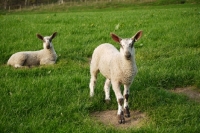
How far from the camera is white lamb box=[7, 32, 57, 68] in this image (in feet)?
27.1

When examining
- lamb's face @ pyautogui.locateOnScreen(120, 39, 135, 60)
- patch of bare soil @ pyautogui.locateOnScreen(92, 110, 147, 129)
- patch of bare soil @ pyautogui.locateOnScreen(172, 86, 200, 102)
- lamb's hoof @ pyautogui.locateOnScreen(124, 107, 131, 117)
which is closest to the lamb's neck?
lamb's face @ pyautogui.locateOnScreen(120, 39, 135, 60)

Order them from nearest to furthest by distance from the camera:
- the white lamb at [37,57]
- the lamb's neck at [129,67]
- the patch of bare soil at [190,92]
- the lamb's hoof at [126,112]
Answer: the lamb's neck at [129,67] → the lamb's hoof at [126,112] → the patch of bare soil at [190,92] → the white lamb at [37,57]

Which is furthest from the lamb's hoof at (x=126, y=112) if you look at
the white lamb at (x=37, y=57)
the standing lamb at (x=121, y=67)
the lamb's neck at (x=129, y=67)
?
the white lamb at (x=37, y=57)

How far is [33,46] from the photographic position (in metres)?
10.1

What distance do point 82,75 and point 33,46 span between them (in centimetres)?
396

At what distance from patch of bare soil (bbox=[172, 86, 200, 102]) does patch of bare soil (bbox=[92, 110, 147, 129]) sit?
133cm

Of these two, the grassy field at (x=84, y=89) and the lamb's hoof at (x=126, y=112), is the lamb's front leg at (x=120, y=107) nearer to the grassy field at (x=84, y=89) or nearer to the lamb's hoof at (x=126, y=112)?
the lamb's hoof at (x=126, y=112)

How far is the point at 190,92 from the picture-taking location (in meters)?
5.90

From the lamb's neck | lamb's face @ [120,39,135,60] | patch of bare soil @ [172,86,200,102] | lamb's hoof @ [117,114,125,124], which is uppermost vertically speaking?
lamb's face @ [120,39,135,60]

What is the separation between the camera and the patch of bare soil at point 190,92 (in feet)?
18.5

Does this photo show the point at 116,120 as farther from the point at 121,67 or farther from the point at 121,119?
the point at 121,67

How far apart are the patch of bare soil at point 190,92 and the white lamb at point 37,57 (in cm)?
410

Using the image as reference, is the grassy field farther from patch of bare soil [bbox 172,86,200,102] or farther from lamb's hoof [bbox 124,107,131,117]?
lamb's hoof [bbox 124,107,131,117]

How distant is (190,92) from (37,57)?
4.99m
